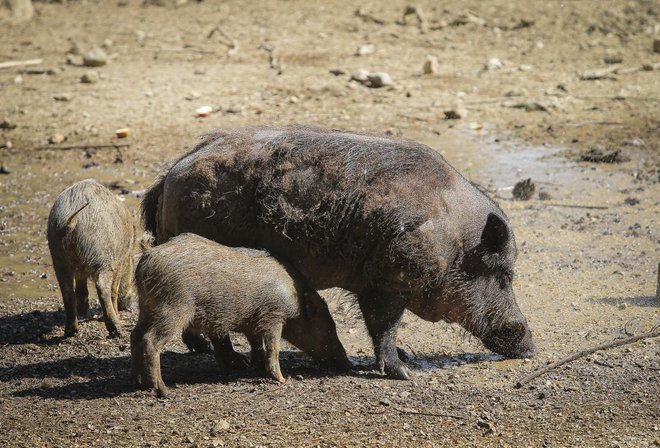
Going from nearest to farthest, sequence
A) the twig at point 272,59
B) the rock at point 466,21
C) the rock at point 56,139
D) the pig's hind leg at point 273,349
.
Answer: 1. the pig's hind leg at point 273,349
2. the rock at point 56,139
3. the twig at point 272,59
4. the rock at point 466,21

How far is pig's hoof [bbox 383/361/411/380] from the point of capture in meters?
6.37

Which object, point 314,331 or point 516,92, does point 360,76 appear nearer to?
point 516,92

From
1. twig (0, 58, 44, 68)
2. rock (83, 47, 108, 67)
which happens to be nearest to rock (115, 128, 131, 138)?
rock (83, 47, 108, 67)

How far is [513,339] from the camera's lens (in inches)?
265

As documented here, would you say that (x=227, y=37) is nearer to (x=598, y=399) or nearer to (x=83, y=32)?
(x=83, y=32)

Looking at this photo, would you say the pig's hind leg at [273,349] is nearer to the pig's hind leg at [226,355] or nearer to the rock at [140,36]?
the pig's hind leg at [226,355]

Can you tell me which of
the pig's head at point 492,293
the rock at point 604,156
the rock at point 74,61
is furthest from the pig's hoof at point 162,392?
the rock at point 74,61

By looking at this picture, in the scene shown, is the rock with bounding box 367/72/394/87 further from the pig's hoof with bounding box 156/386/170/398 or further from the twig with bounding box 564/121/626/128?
the pig's hoof with bounding box 156/386/170/398

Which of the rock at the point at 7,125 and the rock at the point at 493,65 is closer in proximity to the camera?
the rock at the point at 7,125

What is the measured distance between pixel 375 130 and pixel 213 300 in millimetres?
6480

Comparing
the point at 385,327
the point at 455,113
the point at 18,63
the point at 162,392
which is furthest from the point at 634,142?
the point at 18,63

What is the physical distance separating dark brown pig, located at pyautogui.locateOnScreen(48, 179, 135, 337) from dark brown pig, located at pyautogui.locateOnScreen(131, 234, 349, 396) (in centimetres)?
112

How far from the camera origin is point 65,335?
23.2ft

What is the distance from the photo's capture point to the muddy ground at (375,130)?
18.8 feet
